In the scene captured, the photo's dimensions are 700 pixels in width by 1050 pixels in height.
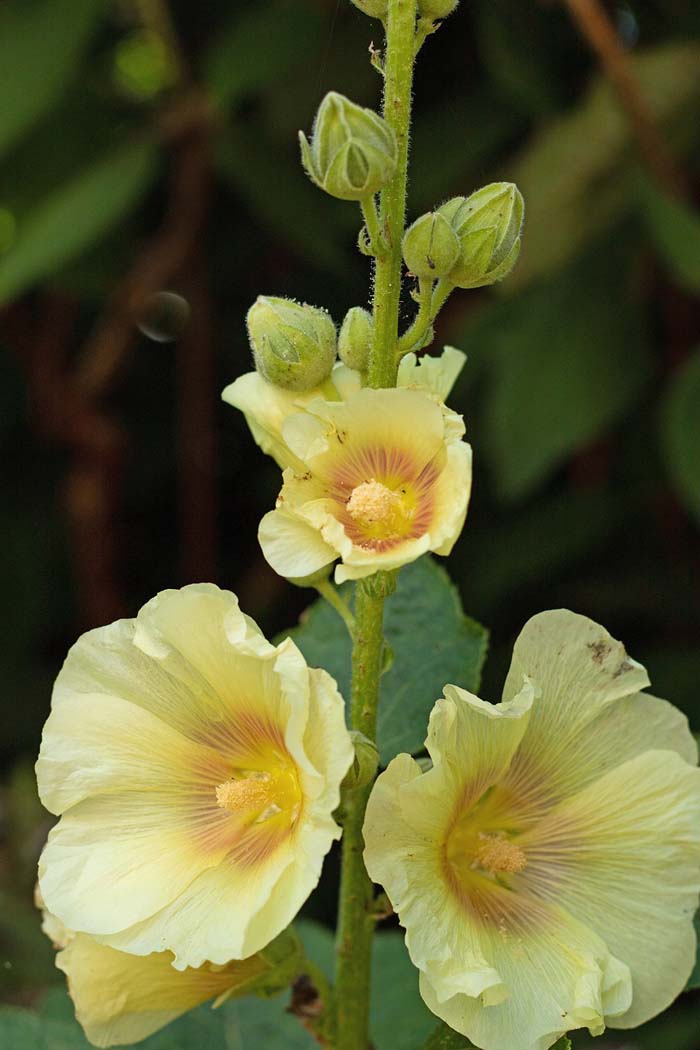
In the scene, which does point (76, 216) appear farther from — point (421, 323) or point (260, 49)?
point (421, 323)

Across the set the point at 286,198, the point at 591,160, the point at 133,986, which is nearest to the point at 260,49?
the point at 286,198

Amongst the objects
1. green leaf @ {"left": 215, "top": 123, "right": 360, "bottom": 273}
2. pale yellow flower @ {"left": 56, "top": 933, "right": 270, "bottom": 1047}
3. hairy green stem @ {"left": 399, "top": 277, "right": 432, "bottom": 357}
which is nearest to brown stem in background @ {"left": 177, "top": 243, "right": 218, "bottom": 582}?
green leaf @ {"left": 215, "top": 123, "right": 360, "bottom": 273}

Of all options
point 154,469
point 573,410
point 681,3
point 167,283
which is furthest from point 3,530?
point 681,3

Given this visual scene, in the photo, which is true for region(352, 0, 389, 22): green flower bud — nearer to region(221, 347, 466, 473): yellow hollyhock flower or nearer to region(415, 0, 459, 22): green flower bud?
region(415, 0, 459, 22): green flower bud

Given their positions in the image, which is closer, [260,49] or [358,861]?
[358,861]

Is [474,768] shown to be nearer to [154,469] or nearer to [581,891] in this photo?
[581,891]
